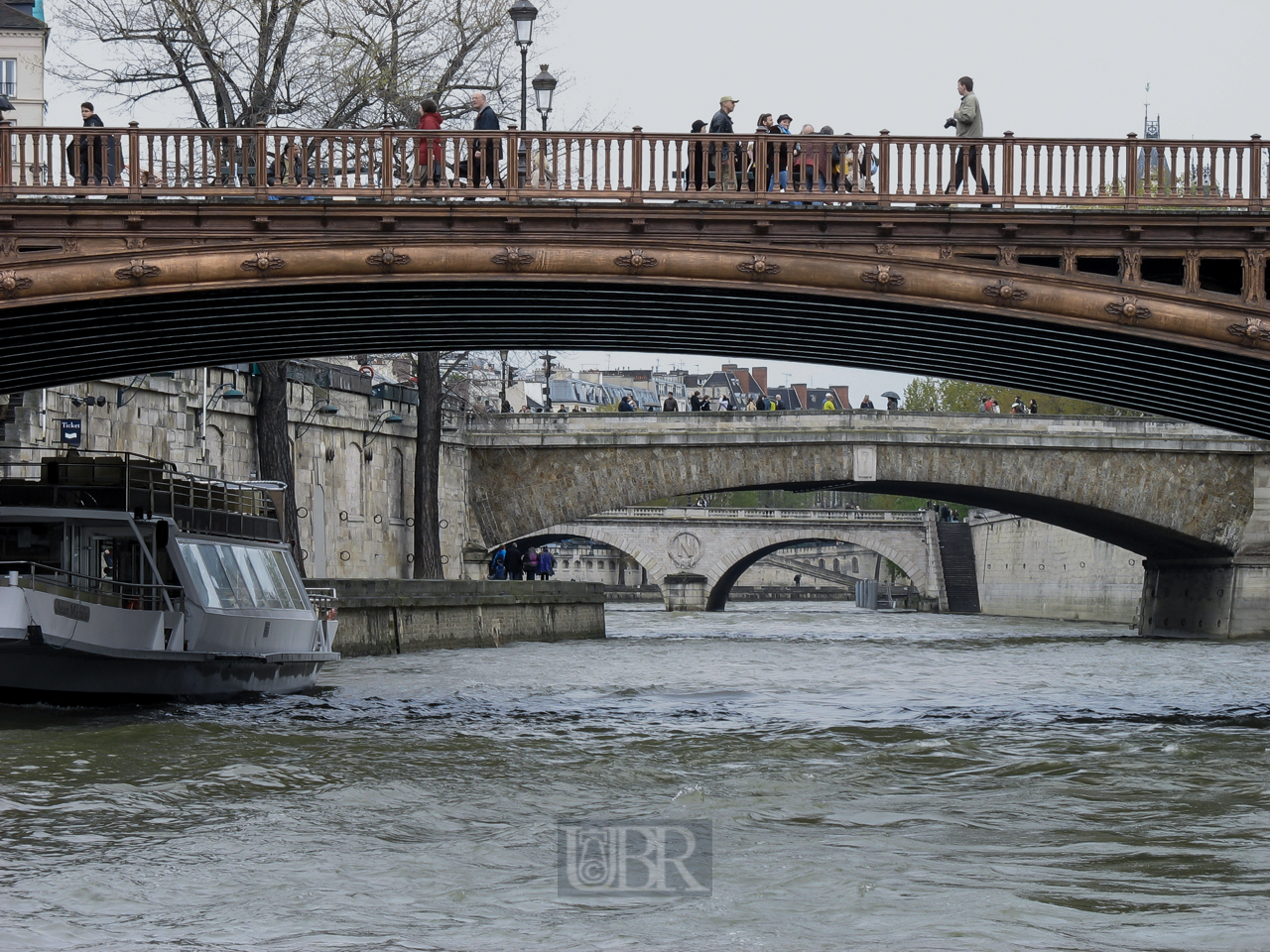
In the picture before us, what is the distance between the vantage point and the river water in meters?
9.08

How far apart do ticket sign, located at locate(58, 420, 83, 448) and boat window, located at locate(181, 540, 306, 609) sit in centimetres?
721

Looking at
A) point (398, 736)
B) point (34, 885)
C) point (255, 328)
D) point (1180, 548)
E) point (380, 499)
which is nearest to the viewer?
point (34, 885)

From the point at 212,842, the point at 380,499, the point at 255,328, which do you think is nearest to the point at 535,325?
the point at 255,328

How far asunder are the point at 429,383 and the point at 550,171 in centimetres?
2056

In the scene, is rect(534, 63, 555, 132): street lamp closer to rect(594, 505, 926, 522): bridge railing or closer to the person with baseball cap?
the person with baseball cap

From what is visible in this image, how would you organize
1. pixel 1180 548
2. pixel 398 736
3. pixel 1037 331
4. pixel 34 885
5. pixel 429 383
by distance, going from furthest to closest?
pixel 1180 548
pixel 429 383
pixel 1037 331
pixel 398 736
pixel 34 885

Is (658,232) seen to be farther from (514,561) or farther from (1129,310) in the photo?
(514,561)

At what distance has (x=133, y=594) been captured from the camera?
2016 centimetres

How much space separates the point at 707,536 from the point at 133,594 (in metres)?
50.9

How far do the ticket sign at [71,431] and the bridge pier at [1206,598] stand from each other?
2508 cm

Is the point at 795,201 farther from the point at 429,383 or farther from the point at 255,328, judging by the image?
the point at 429,383

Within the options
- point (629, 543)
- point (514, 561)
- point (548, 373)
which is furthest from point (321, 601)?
point (629, 543)

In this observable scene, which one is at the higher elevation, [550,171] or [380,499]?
[550,171]

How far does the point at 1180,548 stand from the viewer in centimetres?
4575
